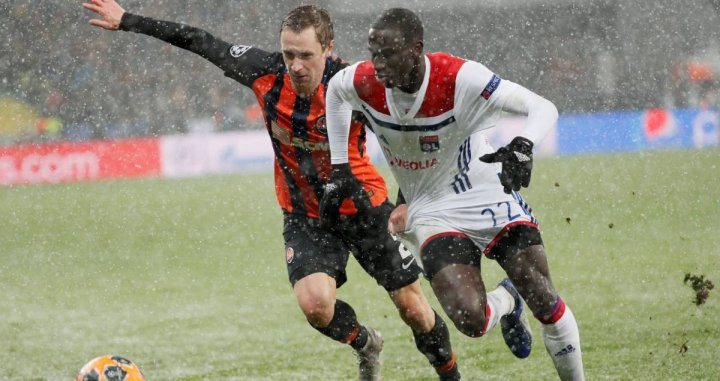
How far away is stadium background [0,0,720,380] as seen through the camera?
658 centimetres

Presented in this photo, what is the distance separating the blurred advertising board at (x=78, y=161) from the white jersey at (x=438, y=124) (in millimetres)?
13105

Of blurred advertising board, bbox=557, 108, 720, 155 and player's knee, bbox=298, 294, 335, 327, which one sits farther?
blurred advertising board, bbox=557, 108, 720, 155

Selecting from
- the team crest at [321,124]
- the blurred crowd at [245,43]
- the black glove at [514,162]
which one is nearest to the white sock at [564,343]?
the black glove at [514,162]

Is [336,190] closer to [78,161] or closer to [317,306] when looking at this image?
[317,306]

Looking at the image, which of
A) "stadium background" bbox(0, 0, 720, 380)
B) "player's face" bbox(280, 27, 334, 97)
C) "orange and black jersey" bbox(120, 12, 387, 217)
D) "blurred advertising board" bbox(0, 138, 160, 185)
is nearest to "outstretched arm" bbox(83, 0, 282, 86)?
"orange and black jersey" bbox(120, 12, 387, 217)

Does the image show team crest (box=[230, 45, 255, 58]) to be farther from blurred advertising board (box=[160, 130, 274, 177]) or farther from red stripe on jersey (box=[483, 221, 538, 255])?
blurred advertising board (box=[160, 130, 274, 177])

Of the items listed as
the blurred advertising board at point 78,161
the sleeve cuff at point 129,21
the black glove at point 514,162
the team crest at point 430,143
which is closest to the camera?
the black glove at point 514,162

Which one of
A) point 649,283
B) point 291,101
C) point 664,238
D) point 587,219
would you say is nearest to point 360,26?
point 587,219

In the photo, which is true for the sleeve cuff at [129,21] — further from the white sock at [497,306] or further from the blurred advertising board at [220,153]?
the blurred advertising board at [220,153]

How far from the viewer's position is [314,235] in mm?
5059

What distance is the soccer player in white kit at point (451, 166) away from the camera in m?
4.25

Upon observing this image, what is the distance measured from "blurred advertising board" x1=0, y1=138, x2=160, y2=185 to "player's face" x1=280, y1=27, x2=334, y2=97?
12.7 m

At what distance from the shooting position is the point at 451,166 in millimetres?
4574

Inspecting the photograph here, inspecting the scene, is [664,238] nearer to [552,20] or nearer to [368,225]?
[368,225]
